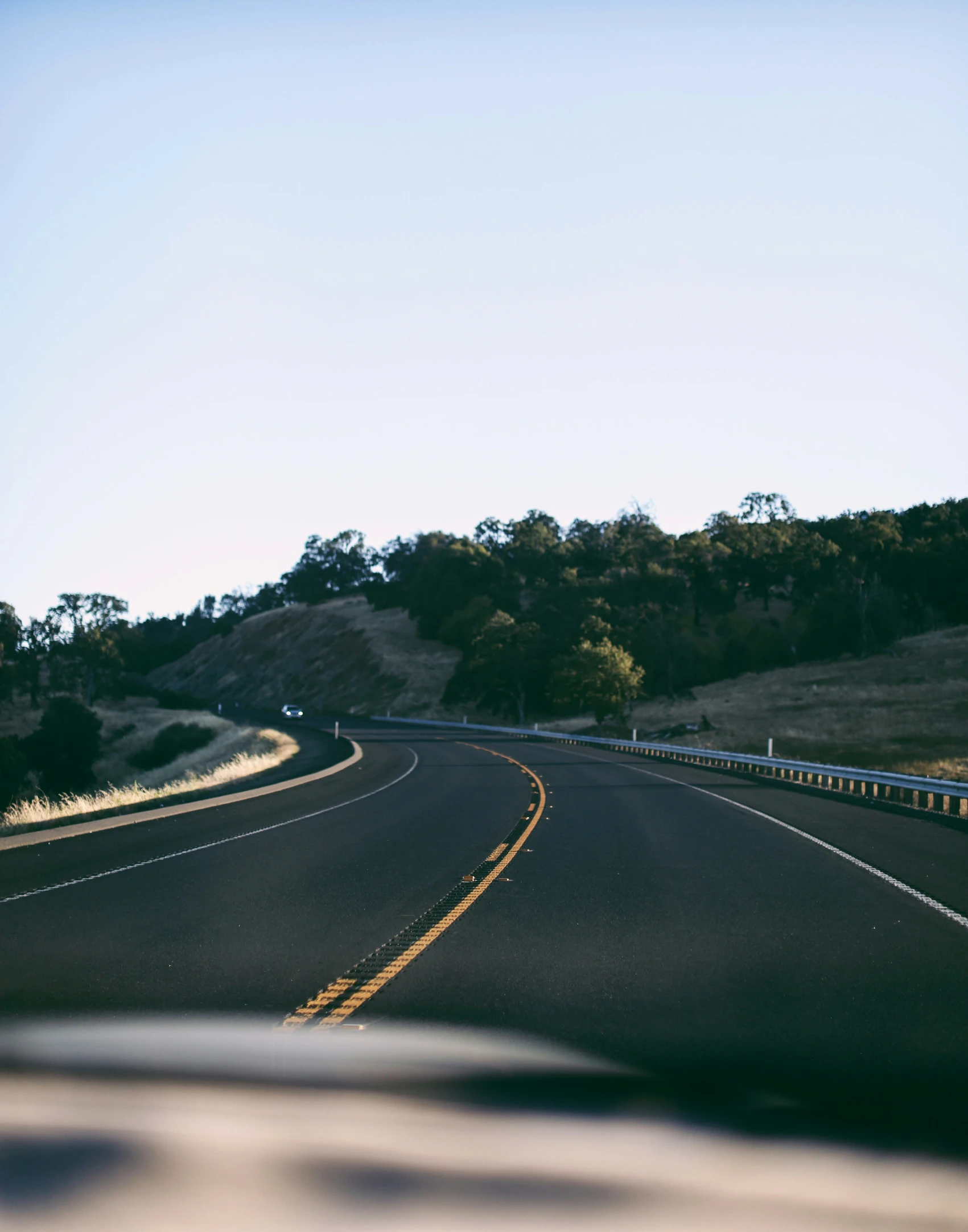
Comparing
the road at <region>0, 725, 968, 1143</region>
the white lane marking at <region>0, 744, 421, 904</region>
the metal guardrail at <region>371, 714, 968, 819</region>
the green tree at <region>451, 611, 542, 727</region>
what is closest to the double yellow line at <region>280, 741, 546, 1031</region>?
the road at <region>0, 725, 968, 1143</region>

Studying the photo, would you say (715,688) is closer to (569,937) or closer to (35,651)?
(35,651)

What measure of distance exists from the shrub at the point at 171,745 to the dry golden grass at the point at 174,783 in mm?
4169

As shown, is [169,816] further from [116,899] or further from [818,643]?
[818,643]

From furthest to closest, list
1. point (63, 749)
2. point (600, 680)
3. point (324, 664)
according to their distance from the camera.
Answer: point (324, 664) → point (600, 680) → point (63, 749)

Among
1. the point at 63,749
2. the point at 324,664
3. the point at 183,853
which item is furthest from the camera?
the point at 324,664

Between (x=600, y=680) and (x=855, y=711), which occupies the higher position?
(x=600, y=680)

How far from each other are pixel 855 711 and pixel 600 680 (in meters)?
15.6

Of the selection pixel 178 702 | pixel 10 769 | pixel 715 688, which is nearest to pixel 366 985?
pixel 10 769

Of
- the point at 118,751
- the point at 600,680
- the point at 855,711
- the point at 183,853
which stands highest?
the point at 600,680

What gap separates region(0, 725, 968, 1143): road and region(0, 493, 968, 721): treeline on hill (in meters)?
55.6

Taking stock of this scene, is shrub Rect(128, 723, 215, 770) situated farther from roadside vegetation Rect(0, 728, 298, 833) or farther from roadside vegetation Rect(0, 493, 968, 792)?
roadside vegetation Rect(0, 728, 298, 833)

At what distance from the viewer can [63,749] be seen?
6944cm

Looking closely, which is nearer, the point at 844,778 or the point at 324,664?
the point at 844,778

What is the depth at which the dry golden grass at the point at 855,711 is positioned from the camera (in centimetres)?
4506
